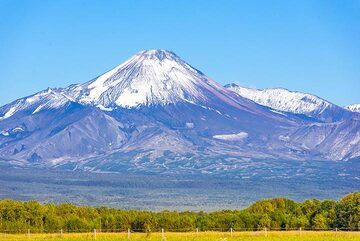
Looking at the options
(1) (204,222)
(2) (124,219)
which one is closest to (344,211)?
(1) (204,222)

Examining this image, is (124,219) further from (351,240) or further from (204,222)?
(351,240)

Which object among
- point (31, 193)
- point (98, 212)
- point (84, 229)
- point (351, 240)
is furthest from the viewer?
point (31, 193)

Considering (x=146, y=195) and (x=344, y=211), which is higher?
(x=146, y=195)

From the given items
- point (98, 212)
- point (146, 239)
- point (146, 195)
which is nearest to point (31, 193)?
point (146, 195)

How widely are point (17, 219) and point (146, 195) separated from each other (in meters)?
132

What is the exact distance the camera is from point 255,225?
198ft

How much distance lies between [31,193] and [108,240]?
479 ft

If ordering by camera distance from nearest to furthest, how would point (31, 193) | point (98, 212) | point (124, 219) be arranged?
point (124, 219), point (98, 212), point (31, 193)

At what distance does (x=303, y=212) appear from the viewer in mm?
68000

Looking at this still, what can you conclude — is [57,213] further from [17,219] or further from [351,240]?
[351,240]

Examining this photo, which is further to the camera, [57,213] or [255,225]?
[57,213]

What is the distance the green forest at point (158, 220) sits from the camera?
59.9 m

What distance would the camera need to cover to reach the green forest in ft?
197

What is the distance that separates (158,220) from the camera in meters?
61.4
